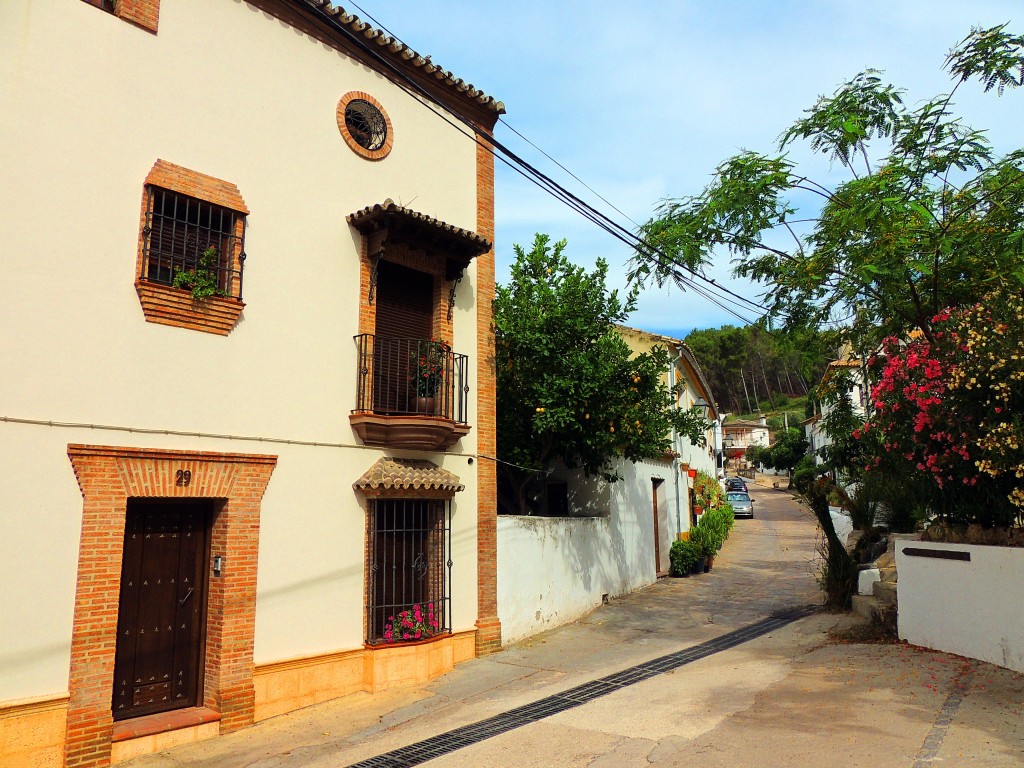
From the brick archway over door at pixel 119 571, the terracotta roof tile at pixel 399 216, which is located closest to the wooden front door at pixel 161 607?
the brick archway over door at pixel 119 571

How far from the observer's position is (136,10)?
757cm

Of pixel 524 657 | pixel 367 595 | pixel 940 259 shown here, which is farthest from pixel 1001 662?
pixel 367 595

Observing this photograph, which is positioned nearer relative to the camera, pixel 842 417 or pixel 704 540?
pixel 842 417

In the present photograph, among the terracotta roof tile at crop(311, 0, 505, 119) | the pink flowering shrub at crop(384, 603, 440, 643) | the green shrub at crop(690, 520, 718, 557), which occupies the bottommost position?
the pink flowering shrub at crop(384, 603, 440, 643)

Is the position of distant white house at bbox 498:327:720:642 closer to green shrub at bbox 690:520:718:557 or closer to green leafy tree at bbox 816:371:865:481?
green shrub at bbox 690:520:718:557

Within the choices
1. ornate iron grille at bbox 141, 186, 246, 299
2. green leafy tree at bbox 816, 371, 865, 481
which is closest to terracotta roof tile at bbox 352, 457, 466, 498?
ornate iron grille at bbox 141, 186, 246, 299

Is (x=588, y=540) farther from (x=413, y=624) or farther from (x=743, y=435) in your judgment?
(x=743, y=435)

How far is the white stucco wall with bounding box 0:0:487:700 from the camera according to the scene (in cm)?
653

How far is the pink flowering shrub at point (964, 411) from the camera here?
7738mm

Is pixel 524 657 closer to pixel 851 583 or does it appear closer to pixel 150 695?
pixel 150 695

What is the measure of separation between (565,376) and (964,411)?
18.2ft

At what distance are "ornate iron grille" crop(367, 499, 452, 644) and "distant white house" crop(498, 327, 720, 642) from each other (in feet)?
4.16

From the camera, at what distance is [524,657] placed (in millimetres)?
10164

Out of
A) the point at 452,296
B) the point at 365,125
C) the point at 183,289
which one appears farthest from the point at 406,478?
the point at 365,125
